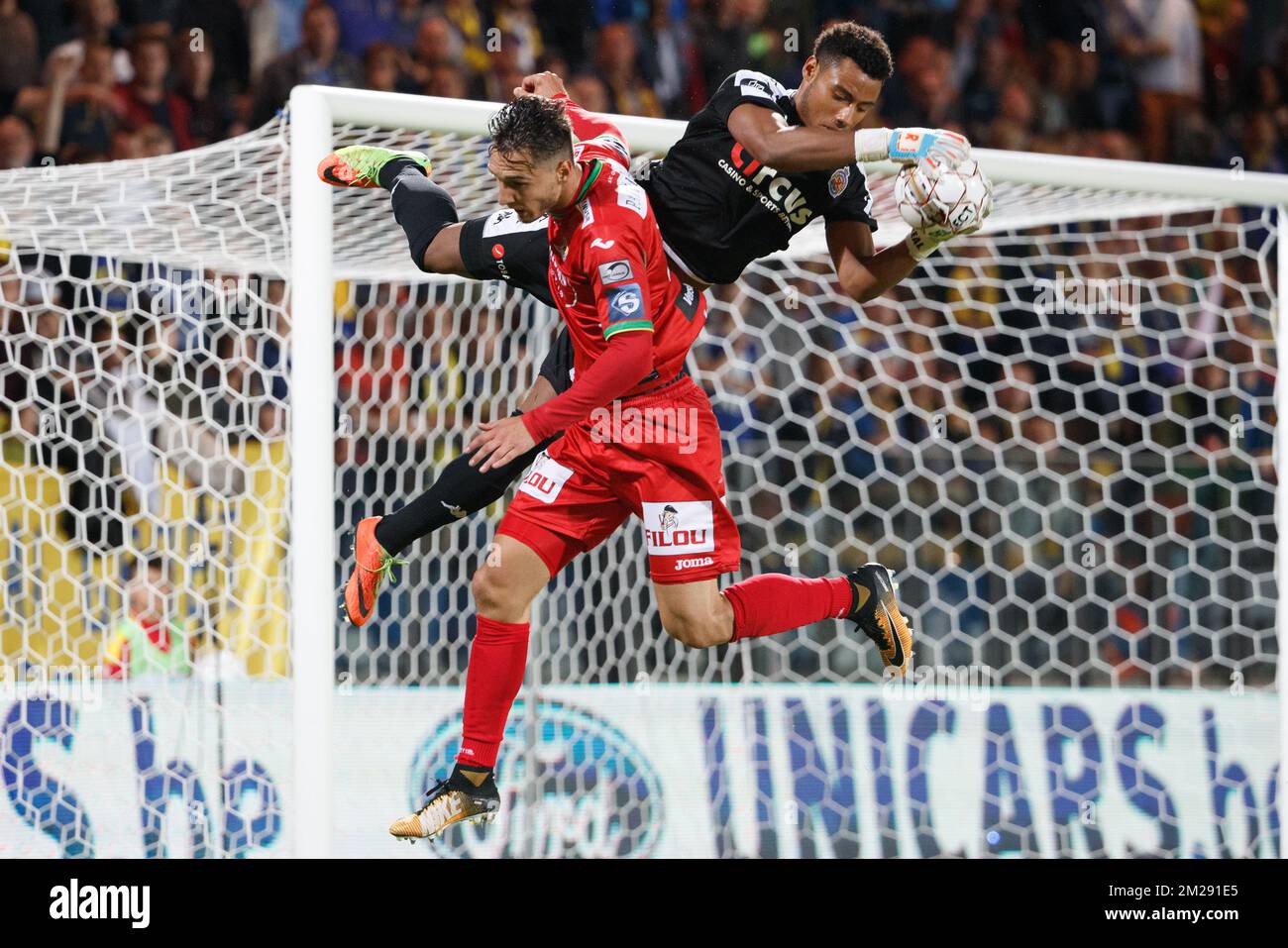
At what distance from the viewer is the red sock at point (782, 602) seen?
381 centimetres

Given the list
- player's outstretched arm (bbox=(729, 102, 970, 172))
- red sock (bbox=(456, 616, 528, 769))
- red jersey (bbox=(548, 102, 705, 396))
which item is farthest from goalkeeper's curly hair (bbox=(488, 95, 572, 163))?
red sock (bbox=(456, 616, 528, 769))

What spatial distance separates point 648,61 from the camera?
8500mm

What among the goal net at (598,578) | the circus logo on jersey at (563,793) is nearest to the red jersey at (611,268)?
the goal net at (598,578)

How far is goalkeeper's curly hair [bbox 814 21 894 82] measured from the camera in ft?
11.3

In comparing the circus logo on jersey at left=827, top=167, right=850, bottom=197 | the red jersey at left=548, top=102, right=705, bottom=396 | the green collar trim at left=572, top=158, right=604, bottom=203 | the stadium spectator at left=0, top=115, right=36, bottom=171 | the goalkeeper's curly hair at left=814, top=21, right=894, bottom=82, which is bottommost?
the red jersey at left=548, top=102, right=705, bottom=396

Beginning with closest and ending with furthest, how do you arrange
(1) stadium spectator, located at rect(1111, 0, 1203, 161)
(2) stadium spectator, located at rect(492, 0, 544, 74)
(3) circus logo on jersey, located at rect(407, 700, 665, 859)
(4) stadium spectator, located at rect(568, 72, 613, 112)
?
(3) circus logo on jersey, located at rect(407, 700, 665, 859), (4) stadium spectator, located at rect(568, 72, 613, 112), (2) stadium spectator, located at rect(492, 0, 544, 74), (1) stadium spectator, located at rect(1111, 0, 1203, 161)

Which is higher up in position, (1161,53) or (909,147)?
(1161,53)

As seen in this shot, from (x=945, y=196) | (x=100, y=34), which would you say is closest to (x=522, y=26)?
(x=100, y=34)

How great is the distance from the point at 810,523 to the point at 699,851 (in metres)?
1.34

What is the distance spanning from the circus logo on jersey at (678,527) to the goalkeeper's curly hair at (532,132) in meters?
0.89

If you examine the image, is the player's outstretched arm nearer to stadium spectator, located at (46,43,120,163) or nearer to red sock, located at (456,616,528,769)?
red sock, located at (456,616,528,769)

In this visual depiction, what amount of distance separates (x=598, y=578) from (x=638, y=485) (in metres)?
2.17

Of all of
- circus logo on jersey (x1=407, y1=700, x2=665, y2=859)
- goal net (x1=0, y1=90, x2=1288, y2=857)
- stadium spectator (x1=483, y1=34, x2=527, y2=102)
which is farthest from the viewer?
stadium spectator (x1=483, y1=34, x2=527, y2=102)

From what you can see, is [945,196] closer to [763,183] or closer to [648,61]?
[763,183]
